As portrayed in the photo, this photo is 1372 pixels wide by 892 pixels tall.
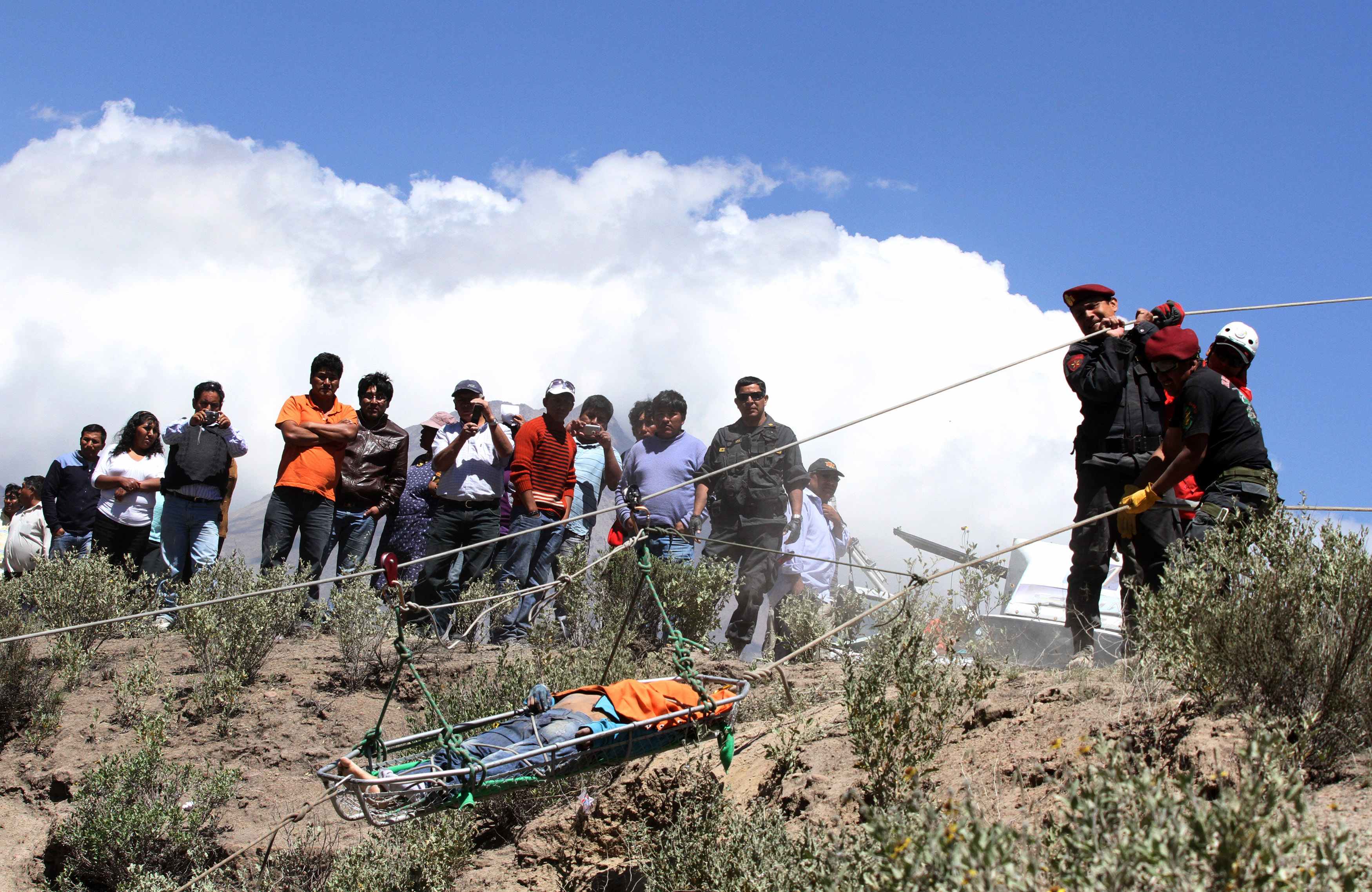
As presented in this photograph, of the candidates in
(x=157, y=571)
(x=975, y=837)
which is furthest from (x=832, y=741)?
(x=157, y=571)

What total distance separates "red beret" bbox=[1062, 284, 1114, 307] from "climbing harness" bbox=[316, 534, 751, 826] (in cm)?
299

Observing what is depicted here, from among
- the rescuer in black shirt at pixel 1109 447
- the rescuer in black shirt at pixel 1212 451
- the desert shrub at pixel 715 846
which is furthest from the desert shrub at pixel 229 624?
the rescuer in black shirt at pixel 1212 451

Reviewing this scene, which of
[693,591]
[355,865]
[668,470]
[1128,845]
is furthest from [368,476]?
[1128,845]

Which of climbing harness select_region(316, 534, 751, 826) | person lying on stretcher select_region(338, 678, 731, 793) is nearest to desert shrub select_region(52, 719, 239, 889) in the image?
climbing harness select_region(316, 534, 751, 826)

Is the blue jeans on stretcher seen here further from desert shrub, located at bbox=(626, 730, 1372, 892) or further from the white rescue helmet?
the white rescue helmet

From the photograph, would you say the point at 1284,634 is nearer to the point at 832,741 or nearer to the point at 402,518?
the point at 832,741

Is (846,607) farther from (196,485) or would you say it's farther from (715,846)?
(196,485)

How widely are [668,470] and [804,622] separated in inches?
61.9

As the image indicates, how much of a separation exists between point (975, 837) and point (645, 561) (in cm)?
285

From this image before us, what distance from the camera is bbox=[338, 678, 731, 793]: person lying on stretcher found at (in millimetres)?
4180

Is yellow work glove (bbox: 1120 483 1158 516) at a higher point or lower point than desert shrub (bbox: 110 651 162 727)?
higher

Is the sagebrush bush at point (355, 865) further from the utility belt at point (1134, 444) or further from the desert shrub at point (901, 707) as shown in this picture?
the utility belt at point (1134, 444)

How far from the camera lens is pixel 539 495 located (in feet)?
26.6

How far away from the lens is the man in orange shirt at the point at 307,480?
305 inches
